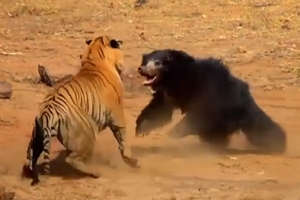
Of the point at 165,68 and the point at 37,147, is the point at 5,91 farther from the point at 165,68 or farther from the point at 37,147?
the point at 37,147

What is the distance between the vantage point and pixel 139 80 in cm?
971

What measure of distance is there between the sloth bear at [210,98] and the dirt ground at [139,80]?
0.75 ft

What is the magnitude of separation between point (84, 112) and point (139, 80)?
3.37 metres

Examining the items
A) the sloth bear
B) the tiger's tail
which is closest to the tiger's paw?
the tiger's tail

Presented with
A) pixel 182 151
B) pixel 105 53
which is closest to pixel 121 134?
pixel 105 53

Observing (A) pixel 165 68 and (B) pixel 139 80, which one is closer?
(A) pixel 165 68


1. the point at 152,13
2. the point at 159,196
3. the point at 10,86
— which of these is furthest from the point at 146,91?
the point at 152,13

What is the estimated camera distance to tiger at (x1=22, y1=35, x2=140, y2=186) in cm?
613

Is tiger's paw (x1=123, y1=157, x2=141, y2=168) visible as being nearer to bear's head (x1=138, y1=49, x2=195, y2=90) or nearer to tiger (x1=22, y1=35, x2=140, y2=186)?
tiger (x1=22, y1=35, x2=140, y2=186)

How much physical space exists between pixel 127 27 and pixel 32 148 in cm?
Answer: 757

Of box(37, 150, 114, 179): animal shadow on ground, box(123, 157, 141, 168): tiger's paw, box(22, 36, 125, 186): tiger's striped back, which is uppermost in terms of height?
box(22, 36, 125, 186): tiger's striped back

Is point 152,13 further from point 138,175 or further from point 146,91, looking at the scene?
point 138,175

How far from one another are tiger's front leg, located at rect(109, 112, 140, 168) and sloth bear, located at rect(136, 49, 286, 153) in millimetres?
850

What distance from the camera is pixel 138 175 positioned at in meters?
6.43
